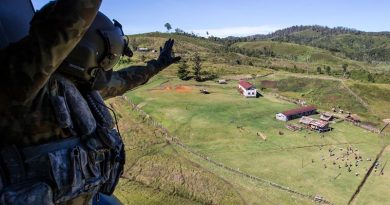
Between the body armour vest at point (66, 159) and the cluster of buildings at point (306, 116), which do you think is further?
the cluster of buildings at point (306, 116)

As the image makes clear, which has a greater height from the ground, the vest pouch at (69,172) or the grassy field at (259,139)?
the vest pouch at (69,172)

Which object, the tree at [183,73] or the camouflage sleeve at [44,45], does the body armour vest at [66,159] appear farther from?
the tree at [183,73]

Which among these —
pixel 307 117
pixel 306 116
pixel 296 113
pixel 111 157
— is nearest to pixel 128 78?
pixel 111 157

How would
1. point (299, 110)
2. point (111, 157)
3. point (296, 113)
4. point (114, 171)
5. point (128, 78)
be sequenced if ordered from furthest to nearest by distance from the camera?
point (299, 110) → point (296, 113) → point (128, 78) → point (114, 171) → point (111, 157)

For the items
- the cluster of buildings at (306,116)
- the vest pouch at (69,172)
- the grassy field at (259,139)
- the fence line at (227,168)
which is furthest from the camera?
the cluster of buildings at (306,116)

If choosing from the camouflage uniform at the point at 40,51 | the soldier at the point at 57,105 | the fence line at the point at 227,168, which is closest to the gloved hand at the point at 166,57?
the soldier at the point at 57,105

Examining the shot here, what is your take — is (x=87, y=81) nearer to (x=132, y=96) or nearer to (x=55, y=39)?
(x=55, y=39)

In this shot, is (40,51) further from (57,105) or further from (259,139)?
(259,139)

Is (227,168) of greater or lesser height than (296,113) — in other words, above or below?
above
